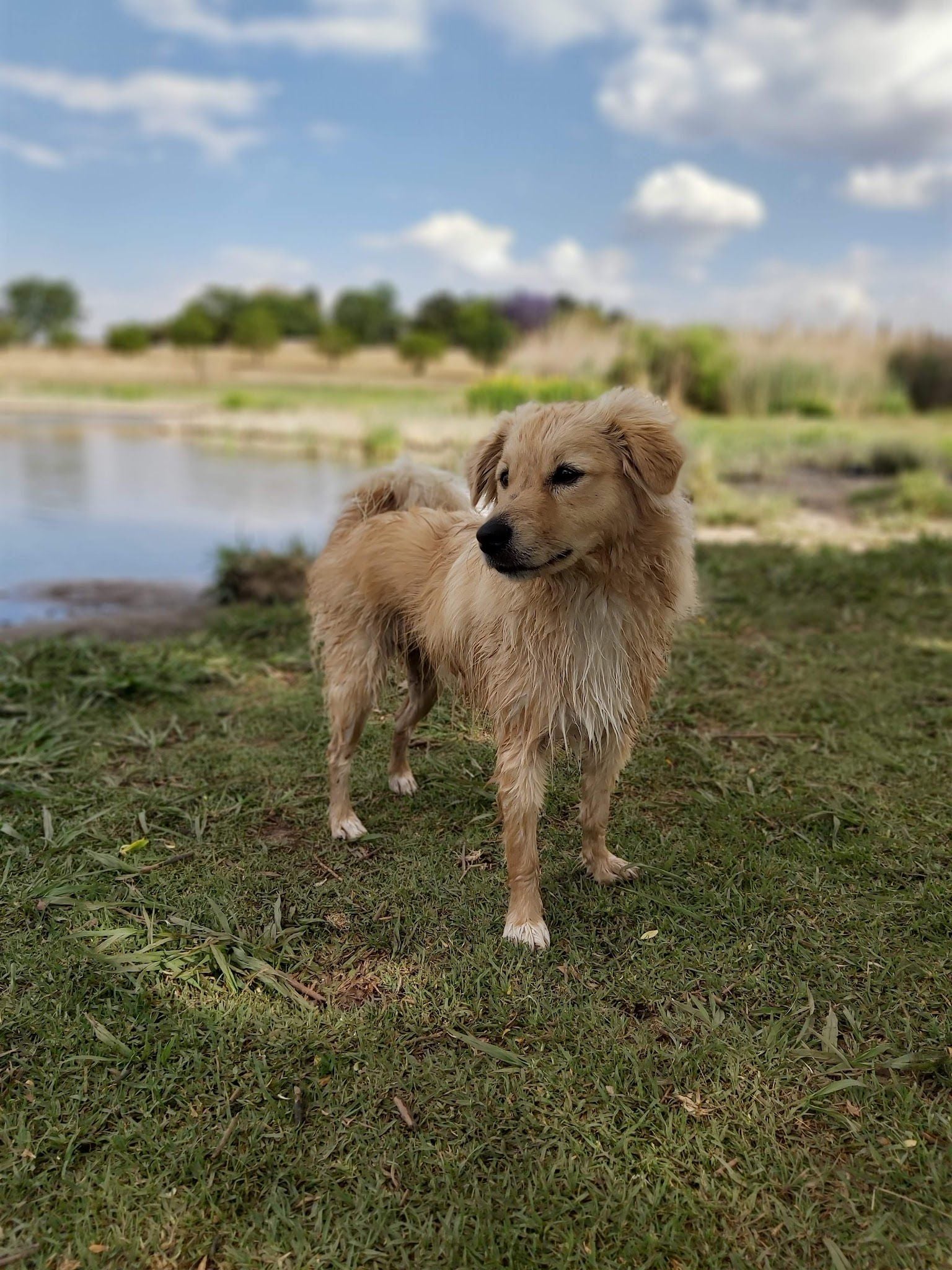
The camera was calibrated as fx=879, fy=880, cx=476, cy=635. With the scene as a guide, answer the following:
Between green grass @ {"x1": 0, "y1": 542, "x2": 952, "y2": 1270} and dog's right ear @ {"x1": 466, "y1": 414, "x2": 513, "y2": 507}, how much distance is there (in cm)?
145

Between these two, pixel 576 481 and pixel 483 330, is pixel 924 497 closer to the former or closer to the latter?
pixel 576 481

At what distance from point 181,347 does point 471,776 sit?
4417 centimetres

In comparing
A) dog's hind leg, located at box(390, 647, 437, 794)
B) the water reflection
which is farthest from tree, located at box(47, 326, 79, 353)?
dog's hind leg, located at box(390, 647, 437, 794)

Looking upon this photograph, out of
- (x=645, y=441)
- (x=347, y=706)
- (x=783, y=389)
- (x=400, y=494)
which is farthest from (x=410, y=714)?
(x=783, y=389)

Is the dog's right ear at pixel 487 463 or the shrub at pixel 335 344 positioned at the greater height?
the shrub at pixel 335 344

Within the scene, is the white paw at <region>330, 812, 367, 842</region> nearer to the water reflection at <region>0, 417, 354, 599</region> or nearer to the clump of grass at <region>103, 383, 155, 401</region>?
the water reflection at <region>0, 417, 354, 599</region>

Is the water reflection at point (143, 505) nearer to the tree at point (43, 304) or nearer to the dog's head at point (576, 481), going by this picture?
the dog's head at point (576, 481)

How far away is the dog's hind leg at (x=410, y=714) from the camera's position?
3.86m

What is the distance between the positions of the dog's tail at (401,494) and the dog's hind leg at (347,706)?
57cm

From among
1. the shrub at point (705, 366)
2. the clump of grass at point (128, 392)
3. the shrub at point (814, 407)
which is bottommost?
the clump of grass at point (128, 392)

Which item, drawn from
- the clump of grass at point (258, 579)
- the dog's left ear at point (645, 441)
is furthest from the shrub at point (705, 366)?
Result: the dog's left ear at point (645, 441)

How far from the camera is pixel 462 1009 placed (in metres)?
2.64

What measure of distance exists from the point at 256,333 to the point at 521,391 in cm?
2988

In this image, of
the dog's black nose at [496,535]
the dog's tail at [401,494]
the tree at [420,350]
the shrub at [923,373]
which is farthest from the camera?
the tree at [420,350]
